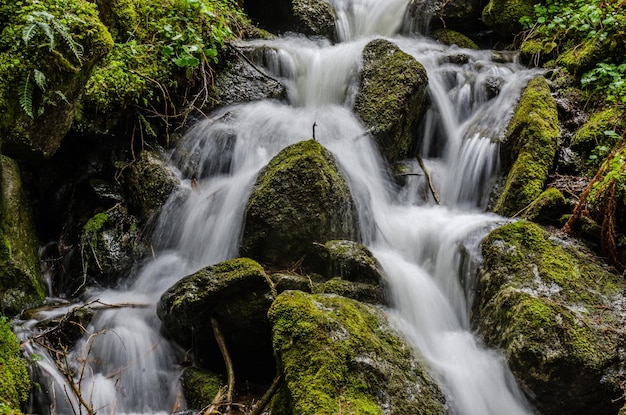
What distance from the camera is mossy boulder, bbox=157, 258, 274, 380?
3.93 metres

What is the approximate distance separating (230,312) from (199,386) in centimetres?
59

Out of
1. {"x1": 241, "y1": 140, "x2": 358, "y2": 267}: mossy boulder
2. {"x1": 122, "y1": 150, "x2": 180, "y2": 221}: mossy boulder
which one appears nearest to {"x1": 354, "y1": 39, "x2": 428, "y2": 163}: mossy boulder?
{"x1": 241, "y1": 140, "x2": 358, "y2": 267}: mossy boulder

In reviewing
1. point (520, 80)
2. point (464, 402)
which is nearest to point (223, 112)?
point (520, 80)

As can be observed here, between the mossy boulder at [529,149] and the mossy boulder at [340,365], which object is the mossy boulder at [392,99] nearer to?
the mossy boulder at [529,149]

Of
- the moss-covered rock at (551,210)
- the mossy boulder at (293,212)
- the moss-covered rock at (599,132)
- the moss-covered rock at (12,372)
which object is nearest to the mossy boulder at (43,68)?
the moss-covered rock at (12,372)

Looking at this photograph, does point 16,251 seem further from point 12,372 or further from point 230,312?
point 230,312

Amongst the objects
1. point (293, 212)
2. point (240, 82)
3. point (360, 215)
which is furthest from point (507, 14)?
point (293, 212)

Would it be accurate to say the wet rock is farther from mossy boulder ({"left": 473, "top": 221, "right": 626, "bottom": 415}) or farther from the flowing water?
mossy boulder ({"left": 473, "top": 221, "right": 626, "bottom": 415})

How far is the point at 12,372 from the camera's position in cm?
332

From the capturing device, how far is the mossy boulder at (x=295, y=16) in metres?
9.25

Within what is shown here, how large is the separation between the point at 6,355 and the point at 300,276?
223cm

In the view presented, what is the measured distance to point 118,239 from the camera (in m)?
5.36

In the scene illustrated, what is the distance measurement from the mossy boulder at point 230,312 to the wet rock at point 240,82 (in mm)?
3523

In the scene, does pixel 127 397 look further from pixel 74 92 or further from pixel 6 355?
pixel 74 92
